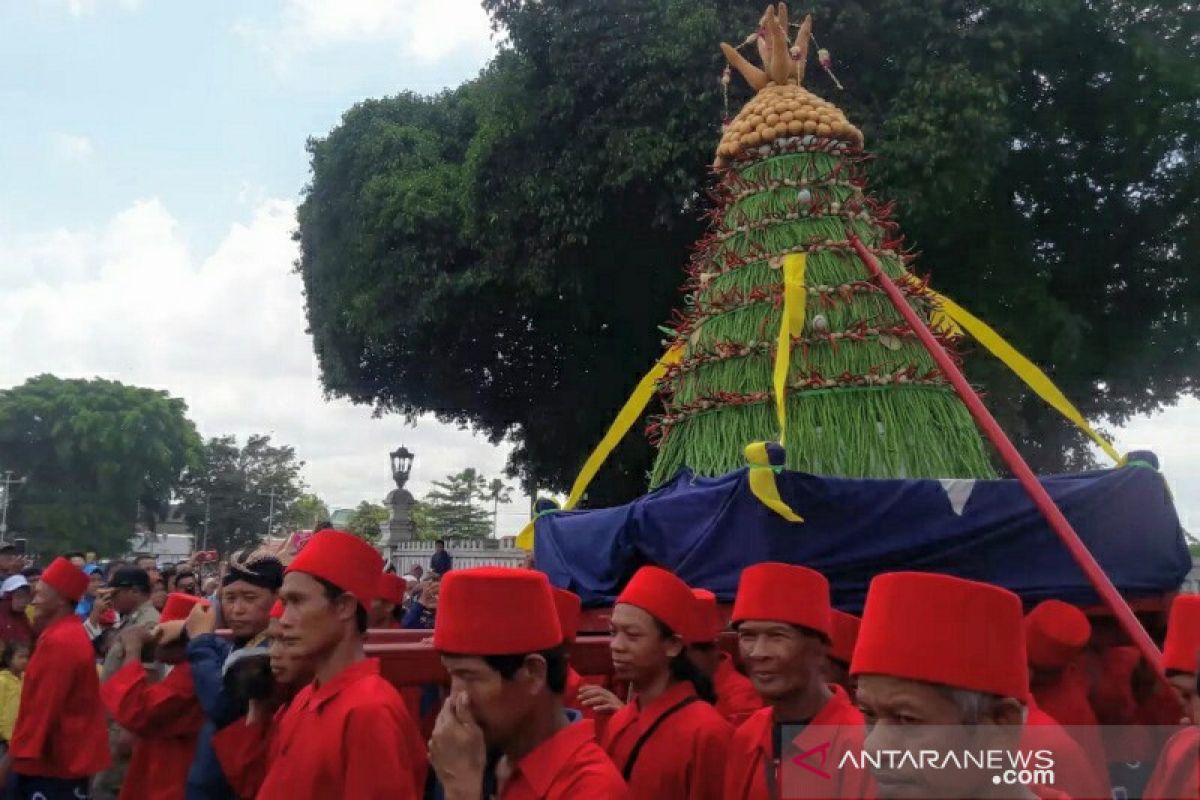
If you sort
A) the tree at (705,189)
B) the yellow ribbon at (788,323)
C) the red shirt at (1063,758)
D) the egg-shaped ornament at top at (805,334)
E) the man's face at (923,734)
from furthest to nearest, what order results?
1. the tree at (705,189)
2. the egg-shaped ornament at top at (805,334)
3. the yellow ribbon at (788,323)
4. the red shirt at (1063,758)
5. the man's face at (923,734)

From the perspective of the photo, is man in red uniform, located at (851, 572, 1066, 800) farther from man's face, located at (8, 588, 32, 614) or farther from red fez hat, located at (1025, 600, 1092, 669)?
man's face, located at (8, 588, 32, 614)

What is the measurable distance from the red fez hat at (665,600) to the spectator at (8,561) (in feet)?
24.9

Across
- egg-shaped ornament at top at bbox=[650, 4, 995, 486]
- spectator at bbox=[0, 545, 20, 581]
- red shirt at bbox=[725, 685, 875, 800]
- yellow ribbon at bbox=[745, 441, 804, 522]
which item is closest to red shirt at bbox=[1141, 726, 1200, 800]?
red shirt at bbox=[725, 685, 875, 800]

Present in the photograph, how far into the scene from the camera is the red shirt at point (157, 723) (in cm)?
409

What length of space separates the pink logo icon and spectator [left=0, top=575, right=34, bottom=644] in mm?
6644

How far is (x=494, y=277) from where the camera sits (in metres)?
14.6

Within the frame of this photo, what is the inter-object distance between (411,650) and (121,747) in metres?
2.74

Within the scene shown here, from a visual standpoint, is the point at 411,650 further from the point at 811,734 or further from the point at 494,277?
the point at 494,277

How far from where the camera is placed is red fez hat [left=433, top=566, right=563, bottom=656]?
8.27ft

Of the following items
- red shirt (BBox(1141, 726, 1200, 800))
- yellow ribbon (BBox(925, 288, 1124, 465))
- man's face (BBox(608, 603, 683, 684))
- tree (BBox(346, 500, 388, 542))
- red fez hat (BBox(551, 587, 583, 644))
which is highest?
tree (BBox(346, 500, 388, 542))

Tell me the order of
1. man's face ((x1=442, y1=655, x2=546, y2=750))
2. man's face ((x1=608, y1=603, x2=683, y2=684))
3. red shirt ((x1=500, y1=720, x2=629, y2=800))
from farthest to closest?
man's face ((x1=608, y1=603, x2=683, y2=684))
man's face ((x1=442, y1=655, x2=546, y2=750))
red shirt ((x1=500, y1=720, x2=629, y2=800))

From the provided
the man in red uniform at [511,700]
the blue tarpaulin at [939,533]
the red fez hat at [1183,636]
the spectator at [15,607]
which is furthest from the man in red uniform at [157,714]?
the spectator at [15,607]

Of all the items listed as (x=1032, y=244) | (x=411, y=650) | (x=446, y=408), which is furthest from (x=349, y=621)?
(x=446, y=408)

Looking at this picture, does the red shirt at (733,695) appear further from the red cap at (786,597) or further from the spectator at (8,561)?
the spectator at (8,561)
